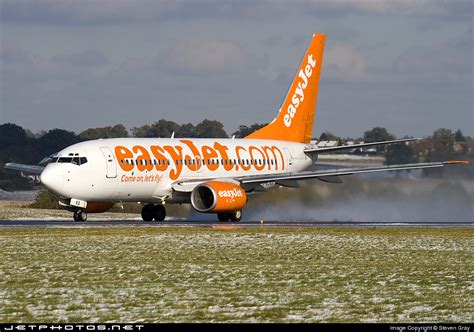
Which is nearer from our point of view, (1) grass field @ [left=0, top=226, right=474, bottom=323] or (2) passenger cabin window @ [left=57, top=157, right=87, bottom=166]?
(1) grass field @ [left=0, top=226, right=474, bottom=323]

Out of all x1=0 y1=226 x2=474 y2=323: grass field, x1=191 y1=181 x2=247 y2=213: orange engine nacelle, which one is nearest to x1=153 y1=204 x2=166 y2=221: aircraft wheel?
x1=191 y1=181 x2=247 y2=213: orange engine nacelle

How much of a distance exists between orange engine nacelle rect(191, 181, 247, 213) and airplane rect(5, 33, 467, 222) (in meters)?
0.04

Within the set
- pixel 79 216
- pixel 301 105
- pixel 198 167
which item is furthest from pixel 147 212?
pixel 301 105

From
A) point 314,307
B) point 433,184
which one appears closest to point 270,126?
point 433,184

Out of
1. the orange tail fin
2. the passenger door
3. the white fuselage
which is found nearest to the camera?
the white fuselage

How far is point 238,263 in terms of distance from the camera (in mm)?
28953

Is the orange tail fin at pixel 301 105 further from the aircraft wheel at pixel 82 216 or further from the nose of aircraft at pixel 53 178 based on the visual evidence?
the nose of aircraft at pixel 53 178

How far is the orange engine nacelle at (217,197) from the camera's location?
51500 millimetres

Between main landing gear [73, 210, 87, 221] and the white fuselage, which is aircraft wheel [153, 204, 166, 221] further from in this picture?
main landing gear [73, 210, 87, 221]

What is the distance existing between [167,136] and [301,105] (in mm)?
45668

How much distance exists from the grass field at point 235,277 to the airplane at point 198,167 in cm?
1057

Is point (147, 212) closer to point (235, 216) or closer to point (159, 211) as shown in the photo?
point (159, 211)

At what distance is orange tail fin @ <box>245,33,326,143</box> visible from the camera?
6238 cm

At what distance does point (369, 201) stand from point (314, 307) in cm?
4211
